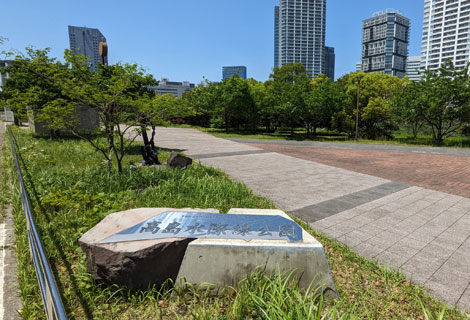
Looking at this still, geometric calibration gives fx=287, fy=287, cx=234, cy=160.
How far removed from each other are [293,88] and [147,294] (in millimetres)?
25257

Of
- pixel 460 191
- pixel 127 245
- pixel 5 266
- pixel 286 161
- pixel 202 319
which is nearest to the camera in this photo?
pixel 202 319

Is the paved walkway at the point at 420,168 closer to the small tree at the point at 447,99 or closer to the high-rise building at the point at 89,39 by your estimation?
the small tree at the point at 447,99

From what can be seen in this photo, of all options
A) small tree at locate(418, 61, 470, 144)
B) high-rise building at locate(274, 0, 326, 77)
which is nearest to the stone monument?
small tree at locate(418, 61, 470, 144)

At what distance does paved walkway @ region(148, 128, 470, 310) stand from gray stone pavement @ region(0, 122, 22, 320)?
4072 millimetres

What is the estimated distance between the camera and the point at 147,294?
2.86 meters

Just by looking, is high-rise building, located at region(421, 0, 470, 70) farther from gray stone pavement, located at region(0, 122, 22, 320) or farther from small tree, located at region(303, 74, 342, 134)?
gray stone pavement, located at region(0, 122, 22, 320)

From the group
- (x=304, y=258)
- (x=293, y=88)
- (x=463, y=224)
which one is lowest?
(x=463, y=224)

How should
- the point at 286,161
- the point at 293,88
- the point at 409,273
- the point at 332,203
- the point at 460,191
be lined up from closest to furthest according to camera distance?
the point at 409,273 < the point at 332,203 < the point at 460,191 < the point at 286,161 < the point at 293,88

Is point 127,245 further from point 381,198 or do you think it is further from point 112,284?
point 381,198

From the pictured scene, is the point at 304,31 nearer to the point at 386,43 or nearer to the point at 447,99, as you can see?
the point at 386,43

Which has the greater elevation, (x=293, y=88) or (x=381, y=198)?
(x=293, y=88)

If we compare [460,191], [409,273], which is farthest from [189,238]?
[460,191]

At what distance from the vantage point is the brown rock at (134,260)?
9.03 ft

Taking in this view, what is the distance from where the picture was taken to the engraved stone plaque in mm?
2949
